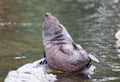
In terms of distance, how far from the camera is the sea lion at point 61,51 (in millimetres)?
8781

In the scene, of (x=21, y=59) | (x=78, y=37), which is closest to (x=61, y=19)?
(x=78, y=37)

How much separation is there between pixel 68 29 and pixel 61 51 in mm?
6586

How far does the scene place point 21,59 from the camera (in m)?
10.8

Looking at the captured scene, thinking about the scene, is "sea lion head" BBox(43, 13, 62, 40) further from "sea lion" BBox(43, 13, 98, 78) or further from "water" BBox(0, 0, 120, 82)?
"water" BBox(0, 0, 120, 82)

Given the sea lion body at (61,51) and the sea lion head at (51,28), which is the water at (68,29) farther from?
the sea lion head at (51,28)

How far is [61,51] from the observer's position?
8.98 m

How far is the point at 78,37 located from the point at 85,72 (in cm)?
512

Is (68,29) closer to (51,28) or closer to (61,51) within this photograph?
(51,28)

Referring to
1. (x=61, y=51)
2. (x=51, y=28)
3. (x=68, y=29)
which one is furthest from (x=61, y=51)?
(x=68, y=29)

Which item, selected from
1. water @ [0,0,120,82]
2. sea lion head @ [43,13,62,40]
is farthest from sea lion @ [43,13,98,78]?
water @ [0,0,120,82]

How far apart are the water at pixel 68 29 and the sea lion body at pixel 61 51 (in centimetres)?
22

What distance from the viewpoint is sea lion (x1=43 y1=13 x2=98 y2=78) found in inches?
346

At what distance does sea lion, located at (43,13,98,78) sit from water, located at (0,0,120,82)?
219 millimetres

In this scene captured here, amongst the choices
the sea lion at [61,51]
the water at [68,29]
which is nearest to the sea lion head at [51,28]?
the sea lion at [61,51]
